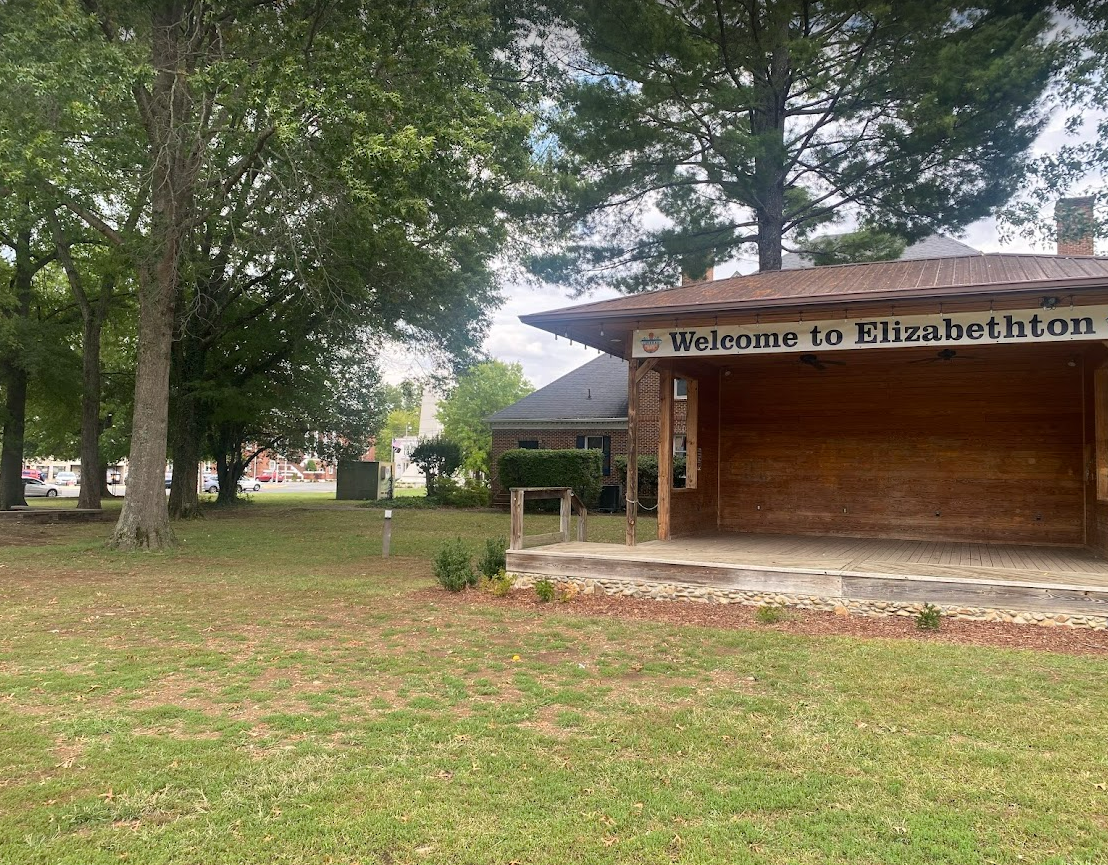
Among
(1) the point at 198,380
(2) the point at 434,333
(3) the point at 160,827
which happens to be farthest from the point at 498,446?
(3) the point at 160,827

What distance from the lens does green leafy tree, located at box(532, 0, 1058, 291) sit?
13.3 metres

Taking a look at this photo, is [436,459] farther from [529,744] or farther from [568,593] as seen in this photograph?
[529,744]

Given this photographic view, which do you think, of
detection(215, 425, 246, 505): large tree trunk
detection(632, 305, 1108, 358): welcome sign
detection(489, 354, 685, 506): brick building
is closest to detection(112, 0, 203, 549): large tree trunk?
detection(632, 305, 1108, 358): welcome sign

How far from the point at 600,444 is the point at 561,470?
3451 millimetres

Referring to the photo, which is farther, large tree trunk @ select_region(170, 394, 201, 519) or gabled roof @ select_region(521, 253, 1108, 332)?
large tree trunk @ select_region(170, 394, 201, 519)

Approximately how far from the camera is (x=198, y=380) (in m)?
18.7

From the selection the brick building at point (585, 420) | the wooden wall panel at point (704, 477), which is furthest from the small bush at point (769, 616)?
the brick building at point (585, 420)

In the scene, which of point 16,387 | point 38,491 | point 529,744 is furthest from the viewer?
point 38,491

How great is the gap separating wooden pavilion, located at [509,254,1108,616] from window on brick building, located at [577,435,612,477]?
42.0ft

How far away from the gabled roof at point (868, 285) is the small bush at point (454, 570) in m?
3.11

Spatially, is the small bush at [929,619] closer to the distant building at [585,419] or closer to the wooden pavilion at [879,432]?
the wooden pavilion at [879,432]

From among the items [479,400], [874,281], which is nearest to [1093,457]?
[874,281]

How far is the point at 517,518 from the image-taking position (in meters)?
9.11

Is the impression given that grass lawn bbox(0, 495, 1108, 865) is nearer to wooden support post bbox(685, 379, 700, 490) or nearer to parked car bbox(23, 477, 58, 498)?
wooden support post bbox(685, 379, 700, 490)
